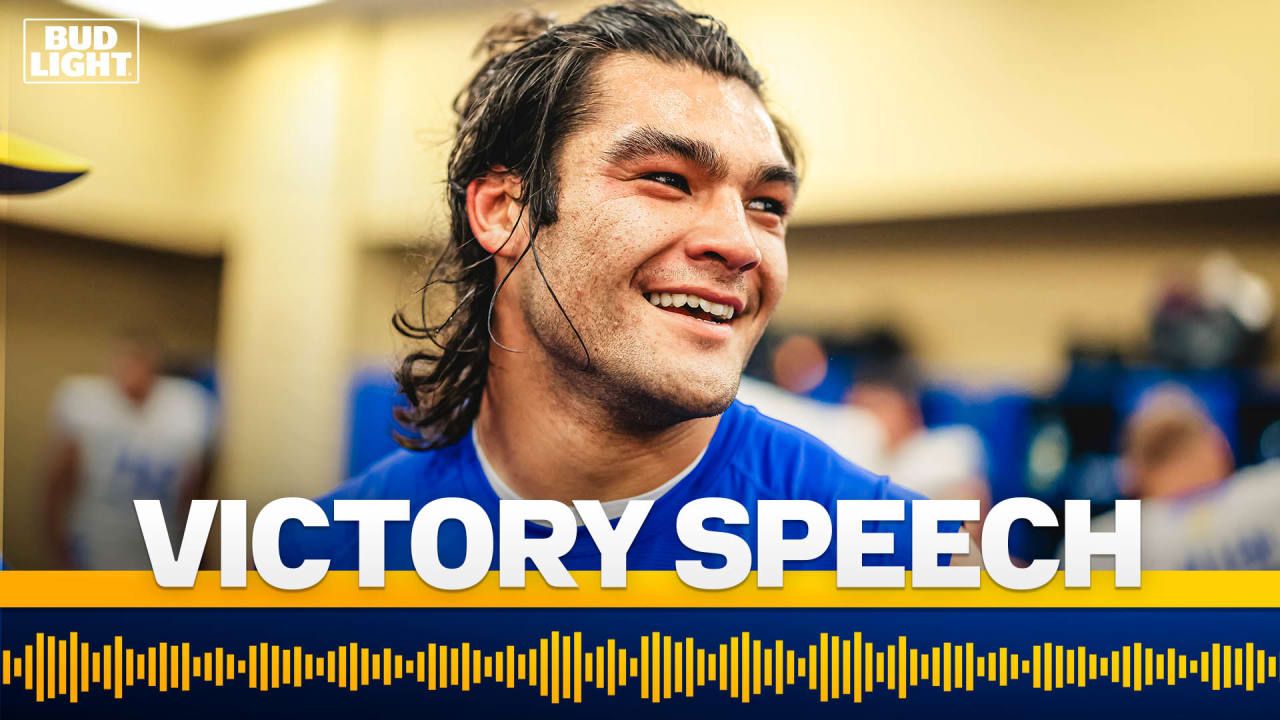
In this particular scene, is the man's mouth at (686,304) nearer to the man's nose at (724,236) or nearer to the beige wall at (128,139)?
the man's nose at (724,236)

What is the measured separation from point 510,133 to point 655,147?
31 centimetres

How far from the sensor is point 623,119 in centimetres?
204

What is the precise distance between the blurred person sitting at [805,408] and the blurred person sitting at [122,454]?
1216 millimetres

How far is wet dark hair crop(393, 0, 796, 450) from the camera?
6.79ft

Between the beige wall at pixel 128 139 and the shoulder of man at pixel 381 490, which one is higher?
the beige wall at pixel 128 139

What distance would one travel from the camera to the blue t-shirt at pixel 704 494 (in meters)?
2.16

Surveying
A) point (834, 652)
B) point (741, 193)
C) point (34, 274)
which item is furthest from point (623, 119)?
point (34, 274)

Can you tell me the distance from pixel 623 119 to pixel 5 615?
1706 millimetres

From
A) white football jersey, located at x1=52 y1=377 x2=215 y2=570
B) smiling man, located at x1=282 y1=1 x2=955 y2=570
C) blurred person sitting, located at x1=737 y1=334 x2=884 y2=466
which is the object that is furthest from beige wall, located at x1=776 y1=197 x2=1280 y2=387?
white football jersey, located at x1=52 y1=377 x2=215 y2=570

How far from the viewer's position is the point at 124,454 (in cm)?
223

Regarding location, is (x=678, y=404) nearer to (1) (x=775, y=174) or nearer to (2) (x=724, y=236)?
(2) (x=724, y=236)

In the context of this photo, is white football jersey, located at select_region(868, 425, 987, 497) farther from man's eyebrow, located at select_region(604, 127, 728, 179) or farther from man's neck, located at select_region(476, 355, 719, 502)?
man's eyebrow, located at select_region(604, 127, 728, 179)

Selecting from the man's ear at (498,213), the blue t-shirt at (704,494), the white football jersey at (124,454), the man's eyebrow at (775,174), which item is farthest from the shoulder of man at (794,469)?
the white football jersey at (124,454)

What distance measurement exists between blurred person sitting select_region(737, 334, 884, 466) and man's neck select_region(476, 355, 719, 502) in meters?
0.15
